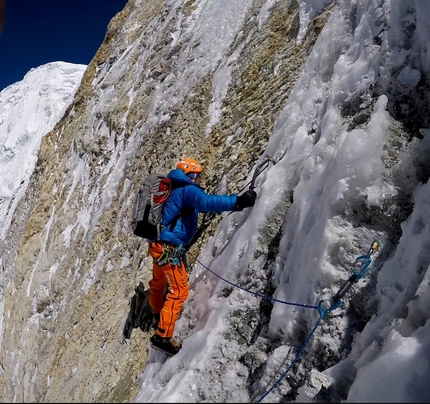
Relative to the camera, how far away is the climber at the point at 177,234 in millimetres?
5004

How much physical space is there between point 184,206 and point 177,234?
388 mm

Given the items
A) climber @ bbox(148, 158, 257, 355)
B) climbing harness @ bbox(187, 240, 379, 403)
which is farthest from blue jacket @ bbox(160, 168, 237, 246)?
climbing harness @ bbox(187, 240, 379, 403)

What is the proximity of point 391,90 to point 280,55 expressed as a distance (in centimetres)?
348

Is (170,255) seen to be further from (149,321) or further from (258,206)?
(149,321)

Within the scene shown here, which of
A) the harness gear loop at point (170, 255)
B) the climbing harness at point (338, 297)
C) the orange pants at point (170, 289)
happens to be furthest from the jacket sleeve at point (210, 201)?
the climbing harness at point (338, 297)

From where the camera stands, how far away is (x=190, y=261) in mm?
6492

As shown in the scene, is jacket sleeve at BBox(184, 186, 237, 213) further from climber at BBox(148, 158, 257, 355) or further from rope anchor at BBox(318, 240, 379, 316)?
rope anchor at BBox(318, 240, 379, 316)

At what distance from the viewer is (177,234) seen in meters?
5.47

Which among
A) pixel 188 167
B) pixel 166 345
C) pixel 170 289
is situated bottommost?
pixel 166 345

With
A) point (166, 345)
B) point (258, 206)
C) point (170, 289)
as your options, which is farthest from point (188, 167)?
point (166, 345)

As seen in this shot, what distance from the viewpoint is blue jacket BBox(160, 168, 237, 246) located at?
4996 mm

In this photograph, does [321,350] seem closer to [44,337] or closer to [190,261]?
[190,261]

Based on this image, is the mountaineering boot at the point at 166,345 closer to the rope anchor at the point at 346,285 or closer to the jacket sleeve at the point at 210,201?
the jacket sleeve at the point at 210,201

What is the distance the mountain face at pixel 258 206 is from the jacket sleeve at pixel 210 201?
1.59 feet
